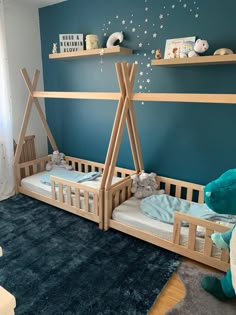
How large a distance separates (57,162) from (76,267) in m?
1.76

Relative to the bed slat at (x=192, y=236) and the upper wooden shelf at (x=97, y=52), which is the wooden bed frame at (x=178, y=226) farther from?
the upper wooden shelf at (x=97, y=52)

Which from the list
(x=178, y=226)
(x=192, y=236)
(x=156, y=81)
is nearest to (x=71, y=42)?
(x=156, y=81)

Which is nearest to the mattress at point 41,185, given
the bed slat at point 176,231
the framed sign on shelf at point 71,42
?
the bed slat at point 176,231

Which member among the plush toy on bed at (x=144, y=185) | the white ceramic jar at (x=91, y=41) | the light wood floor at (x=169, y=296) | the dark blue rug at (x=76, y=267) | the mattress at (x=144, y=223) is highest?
the white ceramic jar at (x=91, y=41)

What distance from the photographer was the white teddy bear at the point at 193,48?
216cm

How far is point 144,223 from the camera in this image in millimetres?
2209

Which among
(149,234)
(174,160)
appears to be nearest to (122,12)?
(174,160)

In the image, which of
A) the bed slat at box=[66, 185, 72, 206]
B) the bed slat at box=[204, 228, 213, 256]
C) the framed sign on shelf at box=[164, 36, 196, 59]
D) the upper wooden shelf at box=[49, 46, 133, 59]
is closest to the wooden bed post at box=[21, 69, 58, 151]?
the upper wooden shelf at box=[49, 46, 133, 59]

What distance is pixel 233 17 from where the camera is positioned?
2.11 m

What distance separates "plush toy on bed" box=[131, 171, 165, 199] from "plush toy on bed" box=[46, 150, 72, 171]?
1.09 m

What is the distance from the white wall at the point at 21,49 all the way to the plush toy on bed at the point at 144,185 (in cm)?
172

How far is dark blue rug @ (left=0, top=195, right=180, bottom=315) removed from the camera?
5.30 ft

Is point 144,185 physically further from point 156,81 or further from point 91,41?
point 91,41

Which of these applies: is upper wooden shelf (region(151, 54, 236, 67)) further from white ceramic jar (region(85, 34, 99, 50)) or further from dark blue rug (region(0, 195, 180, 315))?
dark blue rug (region(0, 195, 180, 315))
